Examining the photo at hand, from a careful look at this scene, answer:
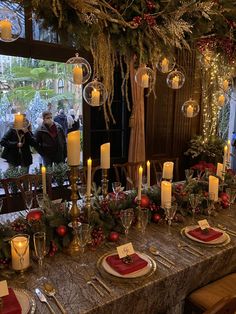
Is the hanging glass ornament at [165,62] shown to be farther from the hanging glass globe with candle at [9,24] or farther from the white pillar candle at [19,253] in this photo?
the white pillar candle at [19,253]

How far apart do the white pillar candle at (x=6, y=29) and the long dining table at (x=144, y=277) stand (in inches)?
55.1

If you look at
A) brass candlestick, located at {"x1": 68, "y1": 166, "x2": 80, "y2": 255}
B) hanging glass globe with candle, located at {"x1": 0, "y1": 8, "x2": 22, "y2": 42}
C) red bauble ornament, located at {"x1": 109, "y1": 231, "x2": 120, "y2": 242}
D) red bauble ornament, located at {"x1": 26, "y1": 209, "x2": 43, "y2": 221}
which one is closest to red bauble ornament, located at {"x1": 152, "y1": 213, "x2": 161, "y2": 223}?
red bauble ornament, located at {"x1": 109, "y1": 231, "x2": 120, "y2": 242}

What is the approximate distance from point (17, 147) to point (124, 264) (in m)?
2.62

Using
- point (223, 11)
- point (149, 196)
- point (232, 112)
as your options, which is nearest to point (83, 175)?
point (149, 196)

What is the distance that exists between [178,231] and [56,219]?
754 millimetres

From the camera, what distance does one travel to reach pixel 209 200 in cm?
199

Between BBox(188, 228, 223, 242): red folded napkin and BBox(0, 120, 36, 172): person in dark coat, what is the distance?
2503mm

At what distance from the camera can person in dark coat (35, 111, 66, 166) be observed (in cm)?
382

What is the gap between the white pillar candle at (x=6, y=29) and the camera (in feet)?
6.08

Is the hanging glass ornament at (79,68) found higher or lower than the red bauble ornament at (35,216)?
higher

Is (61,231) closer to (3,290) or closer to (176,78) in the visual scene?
(3,290)

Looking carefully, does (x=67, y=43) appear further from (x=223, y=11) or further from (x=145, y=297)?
(x=145, y=297)

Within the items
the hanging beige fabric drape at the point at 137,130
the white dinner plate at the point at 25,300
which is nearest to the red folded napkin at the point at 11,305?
the white dinner plate at the point at 25,300

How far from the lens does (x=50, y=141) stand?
153 inches
